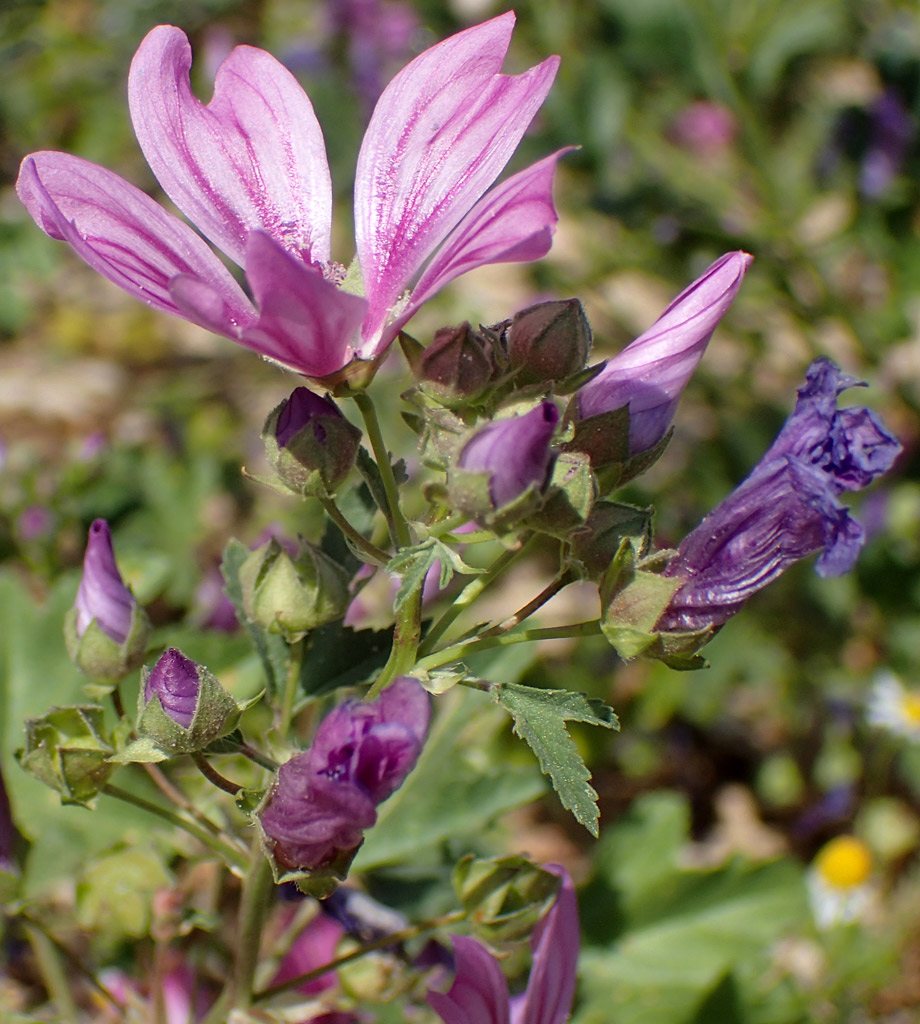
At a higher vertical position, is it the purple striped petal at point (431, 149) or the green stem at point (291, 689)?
the purple striped petal at point (431, 149)

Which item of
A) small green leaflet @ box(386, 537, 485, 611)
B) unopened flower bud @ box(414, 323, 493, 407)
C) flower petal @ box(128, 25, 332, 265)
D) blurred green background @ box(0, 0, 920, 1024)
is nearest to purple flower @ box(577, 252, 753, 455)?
unopened flower bud @ box(414, 323, 493, 407)

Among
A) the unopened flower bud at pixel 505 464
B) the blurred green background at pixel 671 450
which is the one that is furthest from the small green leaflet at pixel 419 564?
the blurred green background at pixel 671 450

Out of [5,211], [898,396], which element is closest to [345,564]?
[898,396]

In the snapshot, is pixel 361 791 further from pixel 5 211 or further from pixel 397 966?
pixel 5 211

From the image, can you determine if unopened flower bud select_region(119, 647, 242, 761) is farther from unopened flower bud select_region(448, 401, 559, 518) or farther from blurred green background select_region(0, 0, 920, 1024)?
blurred green background select_region(0, 0, 920, 1024)

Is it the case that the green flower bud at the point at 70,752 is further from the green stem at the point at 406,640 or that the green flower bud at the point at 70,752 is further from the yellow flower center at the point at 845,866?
the yellow flower center at the point at 845,866

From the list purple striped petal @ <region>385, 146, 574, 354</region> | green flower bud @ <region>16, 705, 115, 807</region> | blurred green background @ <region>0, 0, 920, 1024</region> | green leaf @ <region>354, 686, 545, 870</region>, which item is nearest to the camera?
purple striped petal @ <region>385, 146, 574, 354</region>

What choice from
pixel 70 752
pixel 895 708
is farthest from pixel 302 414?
pixel 895 708
